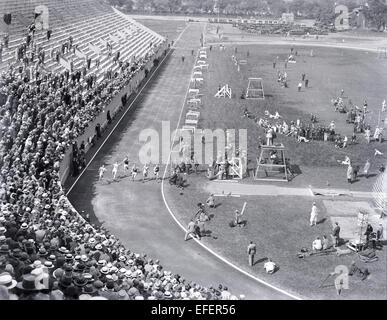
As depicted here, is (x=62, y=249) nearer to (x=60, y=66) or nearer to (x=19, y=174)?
(x=19, y=174)

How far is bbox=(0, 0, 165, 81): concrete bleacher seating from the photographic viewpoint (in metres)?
45.5

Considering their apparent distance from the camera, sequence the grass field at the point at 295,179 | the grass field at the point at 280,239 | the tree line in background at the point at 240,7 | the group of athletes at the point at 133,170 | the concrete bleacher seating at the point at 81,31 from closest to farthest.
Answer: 1. the grass field at the point at 280,239
2. the grass field at the point at 295,179
3. the group of athletes at the point at 133,170
4. the concrete bleacher seating at the point at 81,31
5. the tree line in background at the point at 240,7

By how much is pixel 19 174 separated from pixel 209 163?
42.9 ft

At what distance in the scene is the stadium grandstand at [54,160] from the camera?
557 inches

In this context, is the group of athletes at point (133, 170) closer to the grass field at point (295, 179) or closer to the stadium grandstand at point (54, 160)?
the stadium grandstand at point (54, 160)

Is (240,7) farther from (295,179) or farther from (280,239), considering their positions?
(280,239)

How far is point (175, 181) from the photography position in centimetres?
2988

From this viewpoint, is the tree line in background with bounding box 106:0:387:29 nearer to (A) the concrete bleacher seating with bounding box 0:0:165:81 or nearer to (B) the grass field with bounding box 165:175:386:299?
(A) the concrete bleacher seating with bounding box 0:0:165:81

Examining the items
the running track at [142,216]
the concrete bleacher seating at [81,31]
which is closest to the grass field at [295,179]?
the running track at [142,216]

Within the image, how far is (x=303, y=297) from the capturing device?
63.9 feet

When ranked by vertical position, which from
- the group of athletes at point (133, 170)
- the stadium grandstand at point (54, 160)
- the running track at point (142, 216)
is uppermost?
the stadium grandstand at point (54, 160)

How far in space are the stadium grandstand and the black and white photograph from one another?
0.26 ft

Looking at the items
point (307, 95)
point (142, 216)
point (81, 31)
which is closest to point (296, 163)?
point (142, 216)

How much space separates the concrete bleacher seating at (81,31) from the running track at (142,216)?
9.03 metres
